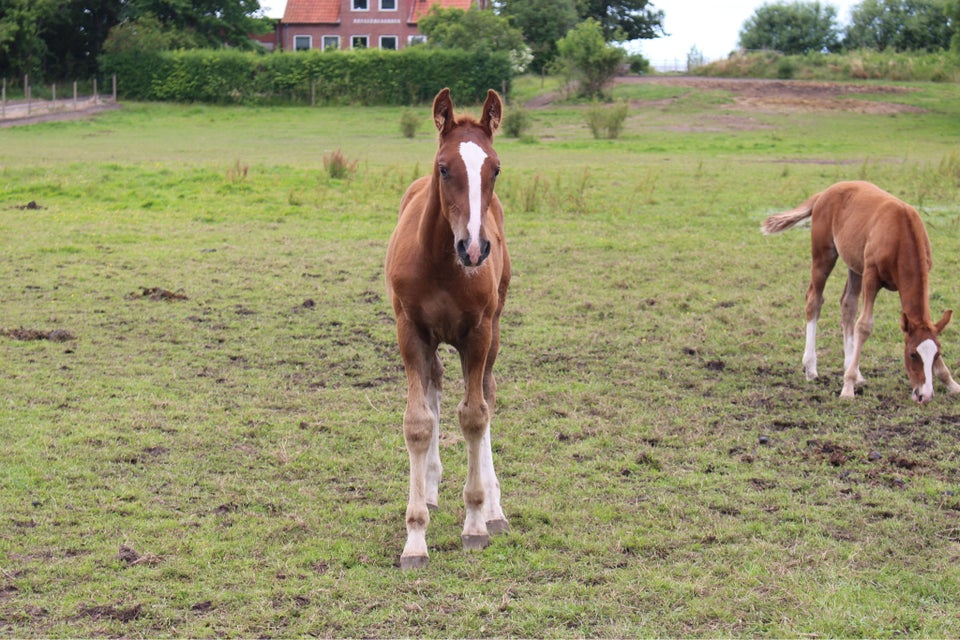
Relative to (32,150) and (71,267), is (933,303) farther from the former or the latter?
(32,150)

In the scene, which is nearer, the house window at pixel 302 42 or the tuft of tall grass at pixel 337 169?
the tuft of tall grass at pixel 337 169

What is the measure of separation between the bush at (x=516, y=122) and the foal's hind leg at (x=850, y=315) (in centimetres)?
2220

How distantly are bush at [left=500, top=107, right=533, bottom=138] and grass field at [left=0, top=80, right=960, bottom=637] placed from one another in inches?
594

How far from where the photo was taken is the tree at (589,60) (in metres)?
42.7

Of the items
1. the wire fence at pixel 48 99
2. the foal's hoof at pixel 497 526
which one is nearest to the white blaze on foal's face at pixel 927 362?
the foal's hoof at pixel 497 526

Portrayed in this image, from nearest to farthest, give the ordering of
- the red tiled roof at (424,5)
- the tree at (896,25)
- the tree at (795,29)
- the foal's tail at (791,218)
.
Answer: the foal's tail at (791,218), the red tiled roof at (424,5), the tree at (896,25), the tree at (795,29)

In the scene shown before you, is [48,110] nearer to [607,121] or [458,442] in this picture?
[607,121]

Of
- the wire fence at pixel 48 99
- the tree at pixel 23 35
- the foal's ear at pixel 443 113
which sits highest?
the tree at pixel 23 35

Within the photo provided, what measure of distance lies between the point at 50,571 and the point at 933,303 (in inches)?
342

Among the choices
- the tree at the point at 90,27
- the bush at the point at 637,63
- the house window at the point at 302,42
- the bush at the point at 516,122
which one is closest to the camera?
the bush at the point at 516,122

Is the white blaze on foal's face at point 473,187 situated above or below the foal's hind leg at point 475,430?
above

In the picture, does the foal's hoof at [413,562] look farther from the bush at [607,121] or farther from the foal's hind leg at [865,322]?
the bush at [607,121]

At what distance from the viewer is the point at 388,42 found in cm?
5841

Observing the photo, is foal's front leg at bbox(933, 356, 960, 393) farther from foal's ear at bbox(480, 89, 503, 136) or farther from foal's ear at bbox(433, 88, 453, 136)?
foal's ear at bbox(433, 88, 453, 136)
